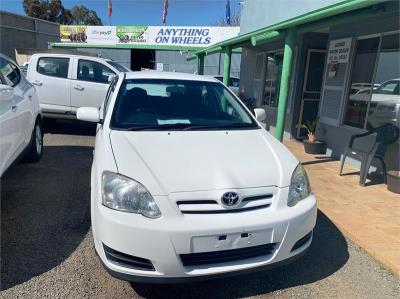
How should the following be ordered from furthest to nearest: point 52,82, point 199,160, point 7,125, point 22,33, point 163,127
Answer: point 22,33 < point 52,82 < point 7,125 < point 163,127 < point 199,160

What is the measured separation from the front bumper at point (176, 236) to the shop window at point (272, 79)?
24.8 feet

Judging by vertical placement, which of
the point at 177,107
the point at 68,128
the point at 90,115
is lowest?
the point at 68,128

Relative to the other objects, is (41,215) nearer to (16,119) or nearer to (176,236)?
(16,119)

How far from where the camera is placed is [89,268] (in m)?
2.89

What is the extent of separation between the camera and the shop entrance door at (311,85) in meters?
8.24

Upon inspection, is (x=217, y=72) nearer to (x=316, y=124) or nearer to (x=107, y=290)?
(x=316, y=124)

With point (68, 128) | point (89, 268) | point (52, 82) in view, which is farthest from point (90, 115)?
point (68, 128)

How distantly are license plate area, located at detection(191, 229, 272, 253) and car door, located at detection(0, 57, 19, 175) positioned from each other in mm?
2362

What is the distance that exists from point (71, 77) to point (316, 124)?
5.56 meters

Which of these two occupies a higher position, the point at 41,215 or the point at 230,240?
the point at 230,240

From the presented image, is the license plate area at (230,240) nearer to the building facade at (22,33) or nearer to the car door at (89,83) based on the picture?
the car door at (89,83)

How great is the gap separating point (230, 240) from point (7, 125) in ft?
9.12

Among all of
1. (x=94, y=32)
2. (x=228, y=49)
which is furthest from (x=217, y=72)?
(x=228, y=49)

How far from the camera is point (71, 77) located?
8.11 m
